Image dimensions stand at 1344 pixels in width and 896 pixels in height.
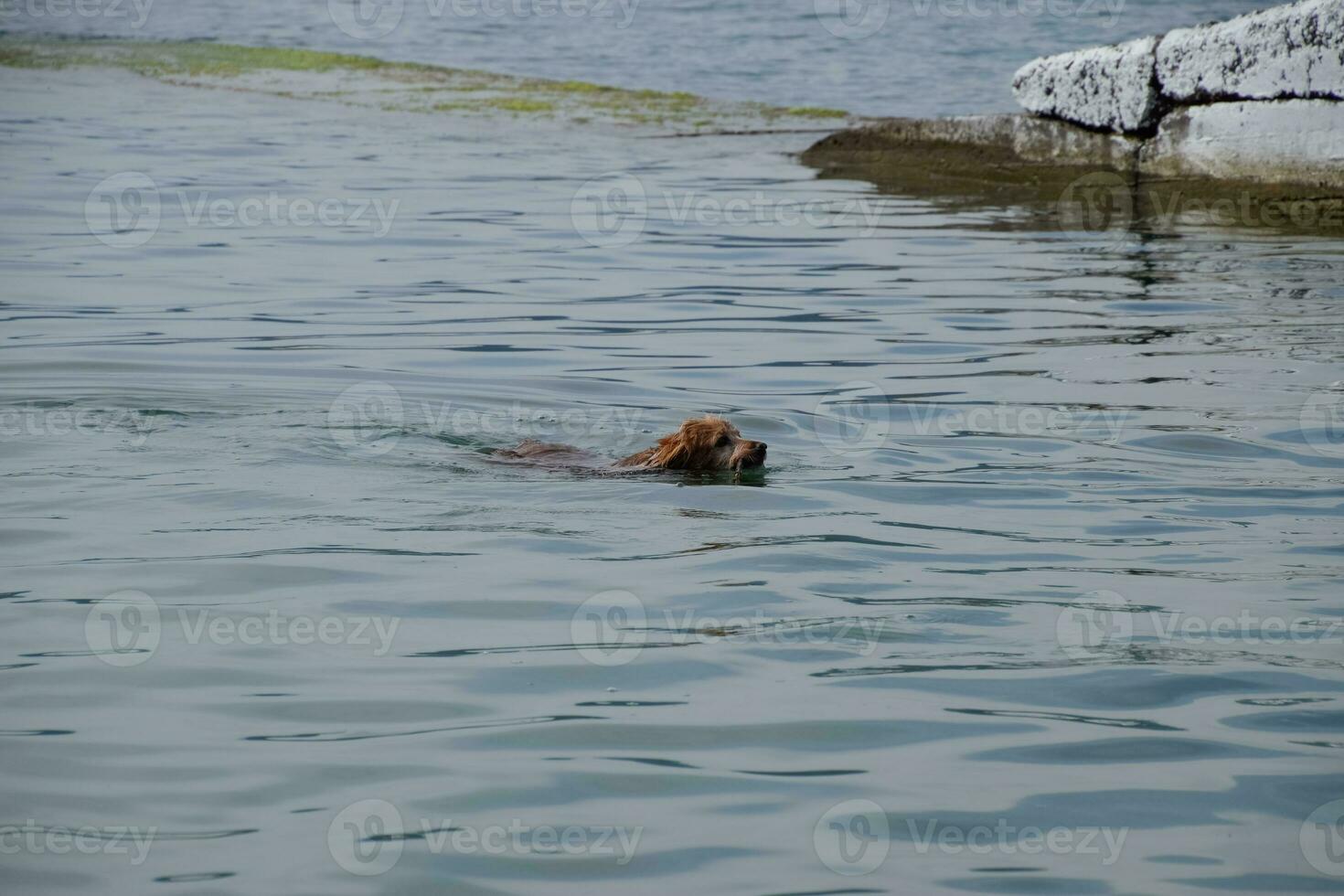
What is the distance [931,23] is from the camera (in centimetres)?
3516

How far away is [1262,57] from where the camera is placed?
15.4m

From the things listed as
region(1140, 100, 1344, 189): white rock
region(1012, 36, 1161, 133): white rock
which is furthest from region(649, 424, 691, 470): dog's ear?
region(1012, 36, 1161, 133): white rock

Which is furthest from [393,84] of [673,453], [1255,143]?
[673,453]

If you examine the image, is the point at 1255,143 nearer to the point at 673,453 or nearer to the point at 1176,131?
the point at 1176,131

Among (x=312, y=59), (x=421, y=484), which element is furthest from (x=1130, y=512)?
(x=312, y=59)

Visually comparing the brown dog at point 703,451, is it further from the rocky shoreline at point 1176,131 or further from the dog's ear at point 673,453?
the rocky shoreline at point 1176,131

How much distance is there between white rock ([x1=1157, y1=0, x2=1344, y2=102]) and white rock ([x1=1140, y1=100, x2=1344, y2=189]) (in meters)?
0.14

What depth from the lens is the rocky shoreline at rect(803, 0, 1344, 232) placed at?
50.2ft

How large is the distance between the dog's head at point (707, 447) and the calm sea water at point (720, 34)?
1589 centimetres

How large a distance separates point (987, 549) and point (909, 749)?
2245 mm

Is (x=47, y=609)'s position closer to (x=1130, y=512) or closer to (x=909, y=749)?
(x=909, y=749)

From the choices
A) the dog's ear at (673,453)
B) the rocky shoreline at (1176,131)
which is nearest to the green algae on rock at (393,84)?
the rocky shoreline at (1176,131)

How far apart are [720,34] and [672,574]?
2884cm

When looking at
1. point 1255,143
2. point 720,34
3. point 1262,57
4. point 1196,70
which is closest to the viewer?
point 1262,57
